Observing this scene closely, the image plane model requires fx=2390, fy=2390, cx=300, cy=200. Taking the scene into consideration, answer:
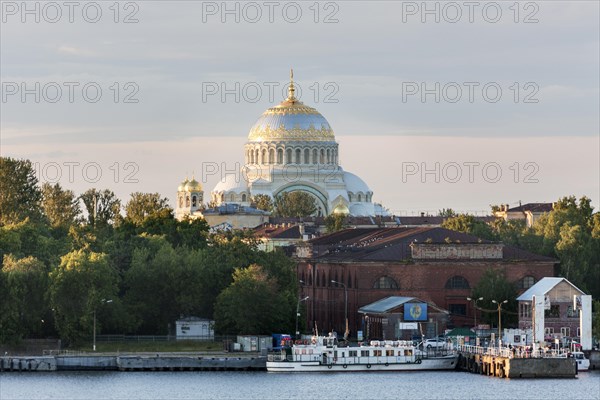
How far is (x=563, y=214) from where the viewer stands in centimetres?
19688

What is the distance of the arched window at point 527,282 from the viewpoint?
152m

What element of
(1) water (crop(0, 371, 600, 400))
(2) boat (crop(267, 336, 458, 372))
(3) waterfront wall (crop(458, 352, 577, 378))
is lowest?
(1) water (crop(0, 371, 600, 400))

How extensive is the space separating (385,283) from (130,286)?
16.3 meters

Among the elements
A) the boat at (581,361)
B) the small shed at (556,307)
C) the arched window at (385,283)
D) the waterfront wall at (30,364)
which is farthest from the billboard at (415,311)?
the waterfront wall at (30,364)

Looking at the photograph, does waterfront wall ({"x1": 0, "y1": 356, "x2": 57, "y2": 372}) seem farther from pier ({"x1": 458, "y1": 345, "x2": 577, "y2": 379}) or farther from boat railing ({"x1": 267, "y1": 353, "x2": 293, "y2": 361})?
pier ({"x1": 458, "y1": 345, "x2": 577, "y2": 379})

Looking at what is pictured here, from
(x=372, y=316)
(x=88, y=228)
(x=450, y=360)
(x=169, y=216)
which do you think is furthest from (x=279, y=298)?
(x=169, y=216)

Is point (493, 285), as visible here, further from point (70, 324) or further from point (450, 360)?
point (70, 324)

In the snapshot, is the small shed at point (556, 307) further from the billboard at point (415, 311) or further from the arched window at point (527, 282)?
the arched window at point (527, 282)

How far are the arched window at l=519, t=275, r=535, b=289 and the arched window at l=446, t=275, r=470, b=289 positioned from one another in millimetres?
3474

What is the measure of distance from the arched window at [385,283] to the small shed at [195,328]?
10.9 m

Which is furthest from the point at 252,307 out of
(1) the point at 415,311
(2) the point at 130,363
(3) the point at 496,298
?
(3) the point at 496,298

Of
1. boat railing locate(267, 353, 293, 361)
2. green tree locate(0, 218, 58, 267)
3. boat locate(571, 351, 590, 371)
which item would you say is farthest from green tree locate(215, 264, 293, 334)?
boat locate(571, 351, 590, 371)

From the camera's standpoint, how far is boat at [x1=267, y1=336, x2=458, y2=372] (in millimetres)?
134125

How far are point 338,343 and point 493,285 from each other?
42.5 ft
